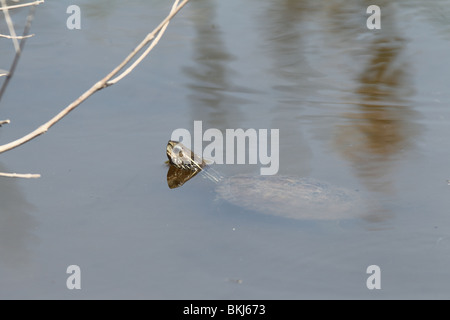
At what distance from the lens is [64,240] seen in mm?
3049

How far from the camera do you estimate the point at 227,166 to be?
150 inches

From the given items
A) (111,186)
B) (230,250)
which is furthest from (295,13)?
(230,250)

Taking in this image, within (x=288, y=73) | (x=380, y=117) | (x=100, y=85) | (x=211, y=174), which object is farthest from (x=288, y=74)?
(x=100, y=85)

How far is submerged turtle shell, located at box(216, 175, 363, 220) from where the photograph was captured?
314 centimetres

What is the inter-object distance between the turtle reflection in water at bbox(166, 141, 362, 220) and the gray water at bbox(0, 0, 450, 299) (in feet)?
0.17

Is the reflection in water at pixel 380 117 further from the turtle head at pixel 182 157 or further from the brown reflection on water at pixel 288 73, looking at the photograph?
the turtle head at pixel 182 157

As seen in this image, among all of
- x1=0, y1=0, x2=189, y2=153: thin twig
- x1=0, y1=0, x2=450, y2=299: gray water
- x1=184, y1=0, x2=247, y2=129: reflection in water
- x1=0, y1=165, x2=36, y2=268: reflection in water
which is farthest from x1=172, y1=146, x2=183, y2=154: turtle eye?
x1=0, y1=0, x2=189, y2=153: thin twig

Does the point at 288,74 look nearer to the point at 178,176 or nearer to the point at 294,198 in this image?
the point at 178,176
